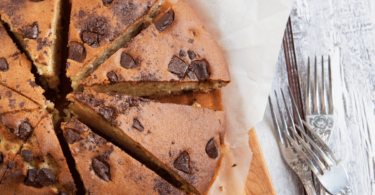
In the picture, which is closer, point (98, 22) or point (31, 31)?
point (31, 31)

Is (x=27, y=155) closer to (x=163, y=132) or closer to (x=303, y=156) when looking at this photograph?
(x=163, y=132)

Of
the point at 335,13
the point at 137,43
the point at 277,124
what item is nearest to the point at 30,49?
the point at 137,43

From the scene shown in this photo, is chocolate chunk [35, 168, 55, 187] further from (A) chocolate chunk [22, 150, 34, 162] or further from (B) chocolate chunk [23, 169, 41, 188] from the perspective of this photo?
(A) chocolate chunk [22, 150, 34, 162]

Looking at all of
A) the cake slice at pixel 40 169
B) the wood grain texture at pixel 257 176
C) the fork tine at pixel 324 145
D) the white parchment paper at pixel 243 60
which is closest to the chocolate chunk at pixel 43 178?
the cake slice at pixel 40 169

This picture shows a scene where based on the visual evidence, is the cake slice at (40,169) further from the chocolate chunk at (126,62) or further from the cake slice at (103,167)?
the chocolate chunk at (126,62)

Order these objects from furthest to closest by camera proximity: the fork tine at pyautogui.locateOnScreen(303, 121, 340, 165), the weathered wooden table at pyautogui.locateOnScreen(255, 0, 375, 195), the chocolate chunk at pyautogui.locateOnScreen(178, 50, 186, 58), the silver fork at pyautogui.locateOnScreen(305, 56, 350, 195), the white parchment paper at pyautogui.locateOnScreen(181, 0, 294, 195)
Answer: the weathered wooden table at pyautogui.locateOnScreen(255, 0, 375, 195) < the silver fork at pyautogui.locateOnScreen(305, 56, 350, 195) < the fork tine at pyautogui.locateOnScreen(303, 121, 340, 165) < the white parchment paper at pyautogui.locateOnScreen(181, 0, 294, 195) < the chocolate chunk at pyautogui.locateOnScreen(178, 50, 186, 58)

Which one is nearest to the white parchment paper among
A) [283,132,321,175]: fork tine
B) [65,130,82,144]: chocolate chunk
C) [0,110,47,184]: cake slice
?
[283,132,321,175]: fork tine

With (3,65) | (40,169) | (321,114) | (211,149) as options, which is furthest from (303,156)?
(3,65)
